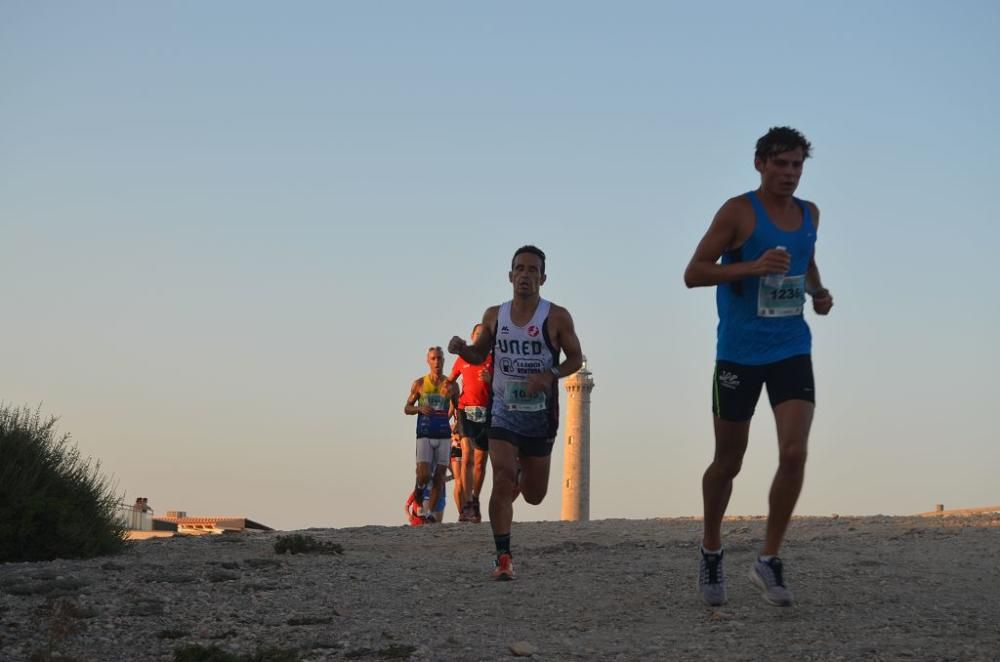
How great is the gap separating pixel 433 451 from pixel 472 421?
4.66ft

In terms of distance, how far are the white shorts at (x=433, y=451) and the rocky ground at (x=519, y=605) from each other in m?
4.73

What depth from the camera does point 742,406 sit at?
284 inches

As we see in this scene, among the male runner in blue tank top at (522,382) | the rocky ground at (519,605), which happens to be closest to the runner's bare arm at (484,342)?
the male runner in blue tank top at (522,382)

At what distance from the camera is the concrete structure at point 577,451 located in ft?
221

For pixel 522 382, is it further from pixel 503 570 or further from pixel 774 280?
pixel 774 280

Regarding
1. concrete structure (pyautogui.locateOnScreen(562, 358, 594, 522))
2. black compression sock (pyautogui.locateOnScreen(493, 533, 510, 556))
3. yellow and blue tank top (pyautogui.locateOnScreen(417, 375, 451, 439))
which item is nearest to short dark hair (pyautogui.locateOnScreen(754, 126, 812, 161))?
black compression sock (pyautogui.locateOnScreen(493, 533, 510, 556))

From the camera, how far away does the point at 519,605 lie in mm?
8000

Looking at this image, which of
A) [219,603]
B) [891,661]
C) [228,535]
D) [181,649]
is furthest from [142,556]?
[891,661]

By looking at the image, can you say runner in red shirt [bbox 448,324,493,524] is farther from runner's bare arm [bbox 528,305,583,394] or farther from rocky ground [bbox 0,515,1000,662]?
runner's bare arm [bbox 528,305,583,394]

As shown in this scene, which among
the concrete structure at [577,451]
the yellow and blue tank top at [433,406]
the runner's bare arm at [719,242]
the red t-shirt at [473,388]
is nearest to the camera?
the runner's bare arm at [719,242]

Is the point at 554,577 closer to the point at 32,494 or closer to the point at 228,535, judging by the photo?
the point at 32,494

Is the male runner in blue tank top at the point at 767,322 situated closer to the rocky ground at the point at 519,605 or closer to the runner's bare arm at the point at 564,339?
the rocky ground at the point at 519,605

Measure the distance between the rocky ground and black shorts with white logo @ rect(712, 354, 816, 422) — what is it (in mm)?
1119

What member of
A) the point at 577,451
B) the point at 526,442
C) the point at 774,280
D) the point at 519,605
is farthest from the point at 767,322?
the point at 577,451
